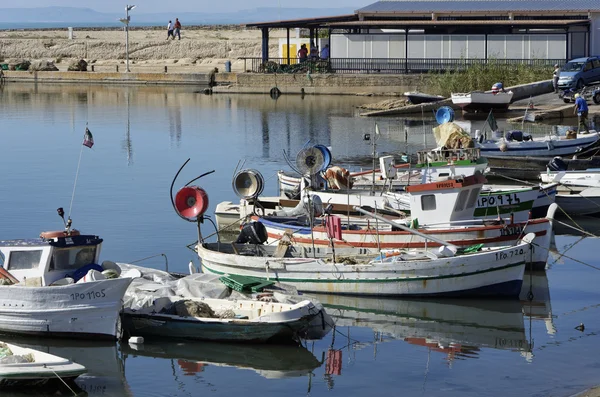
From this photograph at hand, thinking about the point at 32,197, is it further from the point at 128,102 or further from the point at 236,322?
the point at 128,102

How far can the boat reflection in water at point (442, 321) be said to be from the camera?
18844 mm

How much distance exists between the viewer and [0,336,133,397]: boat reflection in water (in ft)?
52.5

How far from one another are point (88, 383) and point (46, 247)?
9.64 ft

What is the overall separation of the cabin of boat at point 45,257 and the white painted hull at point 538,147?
2025 centimetres

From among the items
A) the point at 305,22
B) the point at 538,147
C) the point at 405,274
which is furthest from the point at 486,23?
the point at 405,274

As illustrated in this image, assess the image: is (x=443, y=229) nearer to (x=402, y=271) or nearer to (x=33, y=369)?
(x=402, y=271)

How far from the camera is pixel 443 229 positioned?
2280 cm

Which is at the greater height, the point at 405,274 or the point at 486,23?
the point at 486,23

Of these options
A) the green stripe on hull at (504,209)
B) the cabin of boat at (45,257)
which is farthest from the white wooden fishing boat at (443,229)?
the cabin of boat at (45,257)

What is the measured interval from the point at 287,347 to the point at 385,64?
49.7 meters

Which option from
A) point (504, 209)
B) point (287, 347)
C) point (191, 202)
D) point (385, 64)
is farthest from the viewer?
point (385, 64)

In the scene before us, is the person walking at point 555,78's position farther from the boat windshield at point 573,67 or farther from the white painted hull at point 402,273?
the white painted hull at point 402,273

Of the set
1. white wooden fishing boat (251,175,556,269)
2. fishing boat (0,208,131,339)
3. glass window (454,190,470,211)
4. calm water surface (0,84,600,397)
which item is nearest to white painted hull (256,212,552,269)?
white wooden fishing boat (251,175,556,269)

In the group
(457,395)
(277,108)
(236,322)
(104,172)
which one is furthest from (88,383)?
(277,108)
